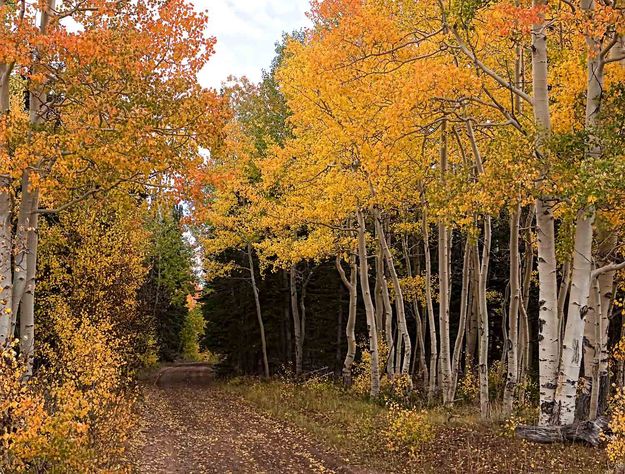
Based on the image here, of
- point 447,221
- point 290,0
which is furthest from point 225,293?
point 447,221

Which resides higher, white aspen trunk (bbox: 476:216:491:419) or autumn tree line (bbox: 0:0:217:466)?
autumn tree line (bbox: 0:0:217:466)

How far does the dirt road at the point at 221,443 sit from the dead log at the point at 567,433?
118 inches

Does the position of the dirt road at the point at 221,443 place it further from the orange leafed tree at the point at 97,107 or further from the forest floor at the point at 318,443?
the orange leafed tree at the point at 97,107

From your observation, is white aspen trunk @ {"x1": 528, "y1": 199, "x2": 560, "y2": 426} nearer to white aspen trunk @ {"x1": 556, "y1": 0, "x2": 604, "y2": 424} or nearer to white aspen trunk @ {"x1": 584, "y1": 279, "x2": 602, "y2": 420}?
white aspen trunk @ {"x1": 556, "y1": 0, "x2": 604, "y2": 424}

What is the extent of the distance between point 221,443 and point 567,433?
269 inches

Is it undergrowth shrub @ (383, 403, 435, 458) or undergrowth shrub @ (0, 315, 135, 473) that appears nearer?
undergrowth shrub @ (0, 315, 135, 473)

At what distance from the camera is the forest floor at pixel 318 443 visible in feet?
27.7

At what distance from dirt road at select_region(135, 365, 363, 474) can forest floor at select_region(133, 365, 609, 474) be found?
0.02 metres

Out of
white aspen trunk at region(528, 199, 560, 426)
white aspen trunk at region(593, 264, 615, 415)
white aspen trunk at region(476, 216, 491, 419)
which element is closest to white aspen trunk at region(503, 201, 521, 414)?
white aspen trunk at region(476, 216, 491, 419)

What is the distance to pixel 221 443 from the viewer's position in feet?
38.4

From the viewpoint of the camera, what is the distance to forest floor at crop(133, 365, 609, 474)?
27.7 feet

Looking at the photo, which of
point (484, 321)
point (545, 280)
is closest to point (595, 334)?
point (545, 280)

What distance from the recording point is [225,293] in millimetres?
25938

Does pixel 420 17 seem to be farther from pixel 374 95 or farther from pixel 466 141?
pixel 466 141
